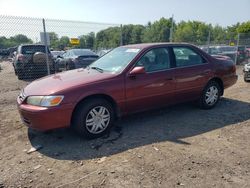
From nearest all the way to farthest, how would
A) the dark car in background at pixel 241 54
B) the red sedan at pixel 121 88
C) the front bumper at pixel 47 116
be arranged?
the front bumper at pixel 47 116 < the red sedan at pixel 121 88 < the dark car in background at pixel 241 54

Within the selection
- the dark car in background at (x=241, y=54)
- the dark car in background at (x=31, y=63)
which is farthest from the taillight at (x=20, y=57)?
the dark car in background at (x=241, y=54)

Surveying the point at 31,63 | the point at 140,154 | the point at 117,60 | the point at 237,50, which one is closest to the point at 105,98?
the point at 117,60

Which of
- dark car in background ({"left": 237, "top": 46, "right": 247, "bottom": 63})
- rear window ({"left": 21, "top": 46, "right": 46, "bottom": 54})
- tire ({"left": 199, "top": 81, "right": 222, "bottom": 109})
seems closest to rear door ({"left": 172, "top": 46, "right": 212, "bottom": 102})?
tire ({"left": 199, "top": 81, "right": 222, "bottom": 109})

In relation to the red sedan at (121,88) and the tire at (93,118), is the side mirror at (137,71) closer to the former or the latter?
the red sedan at (121,88)

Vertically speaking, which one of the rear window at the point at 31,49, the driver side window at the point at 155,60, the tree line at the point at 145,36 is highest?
the tree line at the point at 145,36

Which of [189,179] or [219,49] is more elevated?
[219,49]

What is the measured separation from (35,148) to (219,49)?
49.0ft

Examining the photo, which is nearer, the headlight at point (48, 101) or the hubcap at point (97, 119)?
the headlight at point (48, 101)

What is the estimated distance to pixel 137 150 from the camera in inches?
152

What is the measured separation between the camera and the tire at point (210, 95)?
5.79 metres

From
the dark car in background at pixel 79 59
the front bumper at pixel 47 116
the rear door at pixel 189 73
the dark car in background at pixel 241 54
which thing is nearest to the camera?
the front bumper at pixel 47 116

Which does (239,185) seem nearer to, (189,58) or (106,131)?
(106,131)

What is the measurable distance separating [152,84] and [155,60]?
0.56 m

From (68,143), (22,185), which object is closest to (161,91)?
(68,143)
